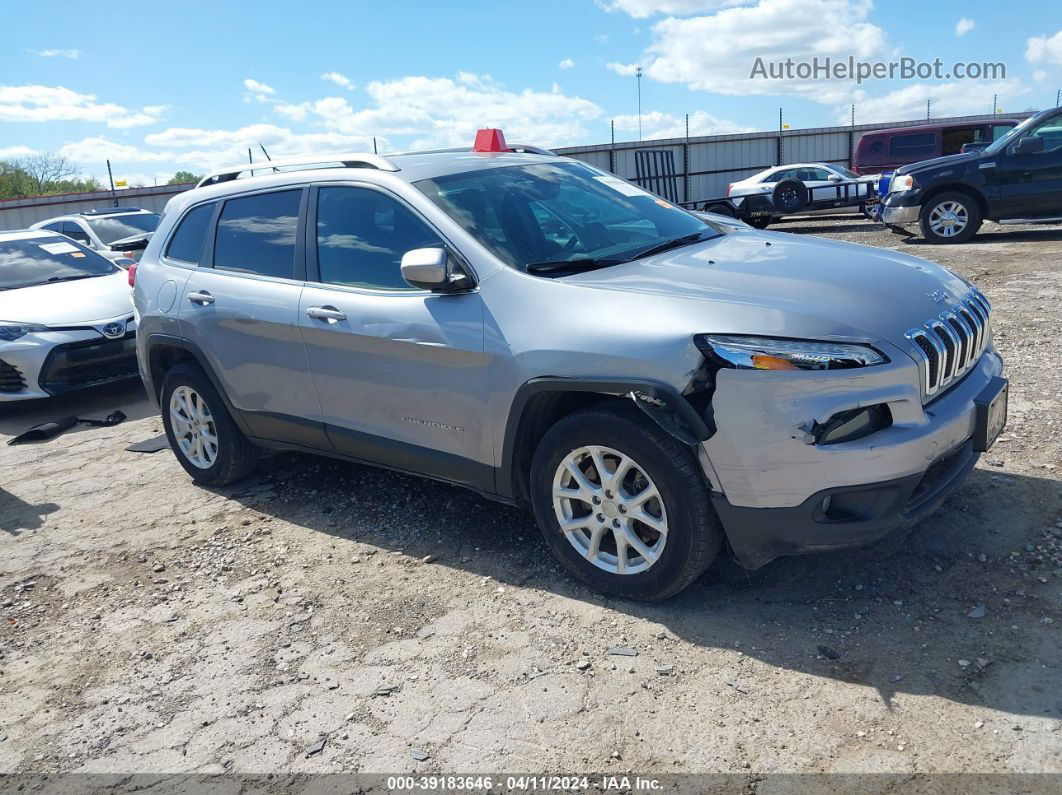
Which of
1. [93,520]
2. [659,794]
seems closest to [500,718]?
[659,794]

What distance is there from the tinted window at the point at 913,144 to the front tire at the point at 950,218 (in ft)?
25.7

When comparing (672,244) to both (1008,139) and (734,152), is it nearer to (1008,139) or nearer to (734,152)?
(1008,139)

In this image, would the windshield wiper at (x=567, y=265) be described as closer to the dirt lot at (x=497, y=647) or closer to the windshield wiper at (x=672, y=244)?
the windshield wiper at (x=672, y=244)

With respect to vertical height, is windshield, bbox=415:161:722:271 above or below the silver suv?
above

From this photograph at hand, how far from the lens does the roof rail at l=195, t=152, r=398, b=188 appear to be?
428cm

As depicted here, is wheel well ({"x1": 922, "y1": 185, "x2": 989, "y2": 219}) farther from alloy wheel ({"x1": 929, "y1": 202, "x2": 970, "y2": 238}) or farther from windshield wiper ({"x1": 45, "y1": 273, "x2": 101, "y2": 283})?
windshield wiper ({"x1": 45, "y1": 273, "x2": 101, "y2": 283})

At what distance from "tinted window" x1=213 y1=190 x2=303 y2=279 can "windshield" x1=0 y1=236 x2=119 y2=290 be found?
4.73 metres

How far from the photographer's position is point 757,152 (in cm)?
2658

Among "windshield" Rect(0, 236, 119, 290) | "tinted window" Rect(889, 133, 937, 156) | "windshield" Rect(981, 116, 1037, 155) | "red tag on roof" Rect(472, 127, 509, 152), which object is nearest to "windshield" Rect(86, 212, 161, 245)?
"windshield" Rect(0, 236, 119, 290)

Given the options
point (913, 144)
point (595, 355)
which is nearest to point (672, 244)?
point (595, 355)

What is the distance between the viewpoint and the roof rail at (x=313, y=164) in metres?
4.28

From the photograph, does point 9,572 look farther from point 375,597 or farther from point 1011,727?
point 1011,727

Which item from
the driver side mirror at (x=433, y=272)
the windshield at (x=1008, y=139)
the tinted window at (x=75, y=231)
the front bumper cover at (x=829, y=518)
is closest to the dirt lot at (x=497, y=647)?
the front bumper cover at (x=829, y=518)

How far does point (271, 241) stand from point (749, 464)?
9.32ft
